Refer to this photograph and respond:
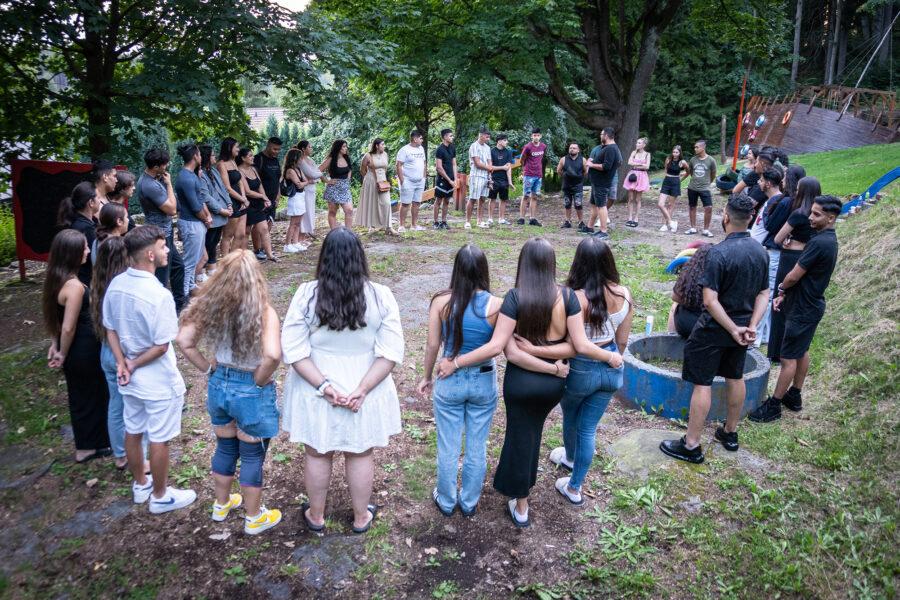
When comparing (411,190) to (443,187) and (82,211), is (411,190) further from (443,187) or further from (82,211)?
(82,211)

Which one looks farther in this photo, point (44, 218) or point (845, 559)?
point (44, 218)

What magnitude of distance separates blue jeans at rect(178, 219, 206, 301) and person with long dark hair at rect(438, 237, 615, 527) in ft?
15.6

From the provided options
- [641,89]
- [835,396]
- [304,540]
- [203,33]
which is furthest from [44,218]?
[641,89]

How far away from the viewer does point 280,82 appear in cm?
796

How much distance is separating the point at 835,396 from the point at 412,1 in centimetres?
1194

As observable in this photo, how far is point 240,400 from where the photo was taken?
3.22 meters

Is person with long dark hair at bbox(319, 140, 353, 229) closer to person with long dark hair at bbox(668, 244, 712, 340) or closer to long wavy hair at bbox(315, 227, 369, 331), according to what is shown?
person with long dark hair at bbox(668, 244, 712, 340)

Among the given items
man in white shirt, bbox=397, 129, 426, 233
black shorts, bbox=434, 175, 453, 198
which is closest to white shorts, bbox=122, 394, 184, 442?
man in white shirt, bbox=397, 129, 426, 233

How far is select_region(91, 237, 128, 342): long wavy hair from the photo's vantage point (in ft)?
11.8

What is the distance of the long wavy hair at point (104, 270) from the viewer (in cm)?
360

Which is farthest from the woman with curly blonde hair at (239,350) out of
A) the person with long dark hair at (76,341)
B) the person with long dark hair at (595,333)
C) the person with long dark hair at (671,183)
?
the person with long dark hair at (671,183)

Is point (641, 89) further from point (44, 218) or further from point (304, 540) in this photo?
point (304, 540)

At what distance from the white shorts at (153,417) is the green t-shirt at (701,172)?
10334 mm

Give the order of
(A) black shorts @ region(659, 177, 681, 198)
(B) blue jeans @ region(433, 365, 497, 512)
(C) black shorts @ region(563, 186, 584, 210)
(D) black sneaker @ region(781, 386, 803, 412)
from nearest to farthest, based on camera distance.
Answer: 1. (B) blue jeans @ region(433, 365, 497, 512)
2. (D) black sneaker @ region(781, 386, 803, 412)
3. (C) black shorts @ region(563, 186, 584, 210)
4. (A) black shorts @ region(659, 177, 681, 198)
